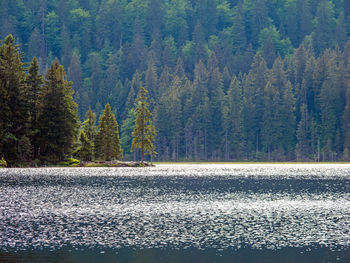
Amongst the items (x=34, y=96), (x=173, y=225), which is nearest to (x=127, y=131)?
(x=34, y=96)

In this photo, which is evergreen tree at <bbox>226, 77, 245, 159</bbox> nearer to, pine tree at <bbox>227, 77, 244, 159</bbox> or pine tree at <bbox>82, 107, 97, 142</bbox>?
pine tree at <bbox>227, 77, 244, 159</bbox>

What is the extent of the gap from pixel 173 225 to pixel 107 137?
3180 inches

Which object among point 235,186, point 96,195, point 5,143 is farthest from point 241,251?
point 5,143

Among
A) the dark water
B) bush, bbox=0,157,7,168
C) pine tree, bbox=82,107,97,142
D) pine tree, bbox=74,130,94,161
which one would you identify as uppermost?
pine tree, bbox=82,107,97,142

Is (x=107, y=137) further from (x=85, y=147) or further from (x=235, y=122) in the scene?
(x=235, y=122)

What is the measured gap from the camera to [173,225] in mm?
41344

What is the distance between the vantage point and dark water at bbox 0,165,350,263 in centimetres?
3175

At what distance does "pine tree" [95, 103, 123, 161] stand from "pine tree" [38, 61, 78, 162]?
5.60 metres

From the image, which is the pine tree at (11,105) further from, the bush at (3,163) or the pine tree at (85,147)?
the pine tree at (85,147)

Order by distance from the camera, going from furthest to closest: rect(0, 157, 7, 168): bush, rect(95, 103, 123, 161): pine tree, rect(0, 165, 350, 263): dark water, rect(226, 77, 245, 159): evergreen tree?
rect(226, 77, 245, 159): evergreen tree → rect(95, 103, 123, 161): pine tree → rect(0, 157, 7, 168): bush → rect(0, 165, 350, 263): dark water

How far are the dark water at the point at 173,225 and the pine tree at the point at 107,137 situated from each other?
50.9 meters

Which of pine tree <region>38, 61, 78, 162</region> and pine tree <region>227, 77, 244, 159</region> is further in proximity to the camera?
pine tree <region>227, 77, 244, 159</region>

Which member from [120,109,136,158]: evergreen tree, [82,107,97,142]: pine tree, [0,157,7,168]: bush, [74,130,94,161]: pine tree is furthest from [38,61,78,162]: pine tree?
[120,109,136,158]: evergreen tree

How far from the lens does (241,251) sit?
107 ft
